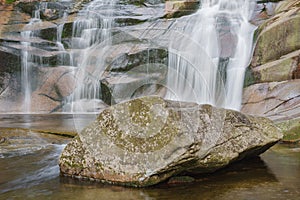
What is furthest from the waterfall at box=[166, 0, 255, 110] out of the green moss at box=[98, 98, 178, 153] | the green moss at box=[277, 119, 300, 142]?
the green moss at box=[98, 98, 178, 153]

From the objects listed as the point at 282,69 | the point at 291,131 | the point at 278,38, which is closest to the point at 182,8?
the point at 278,38

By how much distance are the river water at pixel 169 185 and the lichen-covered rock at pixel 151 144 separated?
0.64 ft

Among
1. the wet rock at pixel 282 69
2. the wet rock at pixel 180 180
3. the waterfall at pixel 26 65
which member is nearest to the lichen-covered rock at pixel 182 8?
the wet rock at pixel 282 69

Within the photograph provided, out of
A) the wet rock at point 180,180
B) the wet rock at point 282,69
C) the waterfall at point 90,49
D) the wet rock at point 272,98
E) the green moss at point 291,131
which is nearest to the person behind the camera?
the wet rock at point 180,180

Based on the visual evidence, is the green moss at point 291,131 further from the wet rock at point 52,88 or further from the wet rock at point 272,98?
the wet rock at point 52,88

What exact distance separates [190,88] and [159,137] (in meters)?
10.8

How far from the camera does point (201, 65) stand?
582 inches

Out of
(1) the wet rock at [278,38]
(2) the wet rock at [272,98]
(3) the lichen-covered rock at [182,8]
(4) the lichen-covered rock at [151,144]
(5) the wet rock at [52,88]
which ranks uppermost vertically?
(3) the lichen-covered rock at [182,8]

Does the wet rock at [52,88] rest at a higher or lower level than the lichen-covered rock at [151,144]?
lower

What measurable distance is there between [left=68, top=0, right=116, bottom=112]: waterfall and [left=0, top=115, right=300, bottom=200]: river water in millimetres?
9737

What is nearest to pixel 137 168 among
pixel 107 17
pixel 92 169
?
pixel 92 169

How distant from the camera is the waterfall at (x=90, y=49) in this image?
16.0 m

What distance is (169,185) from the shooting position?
443cm

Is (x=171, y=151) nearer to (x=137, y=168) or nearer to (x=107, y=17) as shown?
(x=137, y=168)
